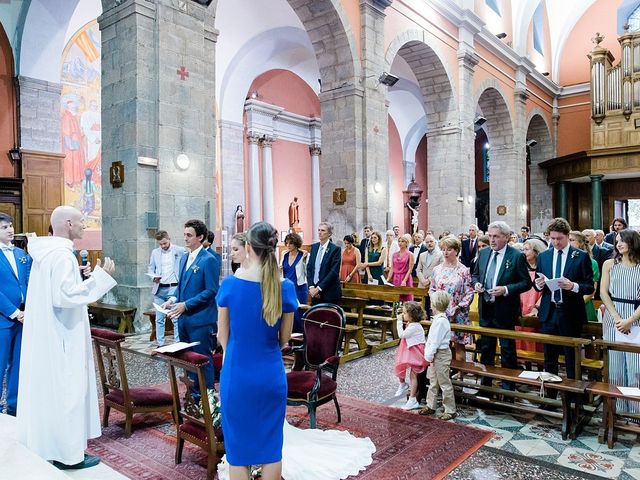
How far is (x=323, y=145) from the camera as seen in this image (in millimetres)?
10664

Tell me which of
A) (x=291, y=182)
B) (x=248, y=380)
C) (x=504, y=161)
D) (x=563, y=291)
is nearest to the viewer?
(x=248, y=380)

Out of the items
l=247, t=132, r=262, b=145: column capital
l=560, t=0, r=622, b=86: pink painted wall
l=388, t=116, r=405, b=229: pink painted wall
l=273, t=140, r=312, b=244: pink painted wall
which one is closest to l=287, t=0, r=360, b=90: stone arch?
l=247, t=132, r=262, b=145: column capital

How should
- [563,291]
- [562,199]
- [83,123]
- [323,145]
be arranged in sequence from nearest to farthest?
[563,291], [323,145], [83,123], [562,199]

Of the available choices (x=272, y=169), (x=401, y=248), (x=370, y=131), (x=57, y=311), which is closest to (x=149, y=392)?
(x=57, y=311)

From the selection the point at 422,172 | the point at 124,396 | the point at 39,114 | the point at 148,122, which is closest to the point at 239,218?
the point at 39,114

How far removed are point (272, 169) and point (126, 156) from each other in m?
9.37

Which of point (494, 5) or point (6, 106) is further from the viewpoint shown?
point (494, 5)

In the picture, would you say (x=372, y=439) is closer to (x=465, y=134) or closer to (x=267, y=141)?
(x=465, y=134)

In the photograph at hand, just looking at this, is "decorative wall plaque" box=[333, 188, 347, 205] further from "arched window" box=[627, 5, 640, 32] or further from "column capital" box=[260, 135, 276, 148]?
"arched window" box=[627, 5, 640, 32]

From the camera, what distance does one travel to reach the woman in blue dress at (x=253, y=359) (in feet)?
7.48

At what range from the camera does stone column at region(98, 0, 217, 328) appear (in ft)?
22.9

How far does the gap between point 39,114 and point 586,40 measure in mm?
20978

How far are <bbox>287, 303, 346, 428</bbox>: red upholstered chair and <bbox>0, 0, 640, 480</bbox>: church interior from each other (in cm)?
39

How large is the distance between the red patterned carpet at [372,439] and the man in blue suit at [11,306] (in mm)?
830
